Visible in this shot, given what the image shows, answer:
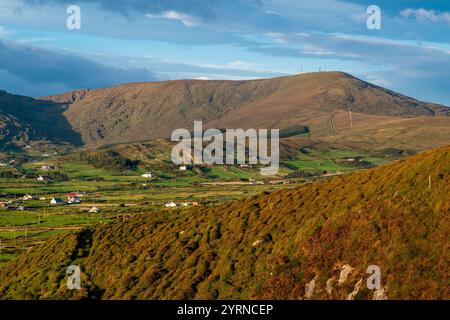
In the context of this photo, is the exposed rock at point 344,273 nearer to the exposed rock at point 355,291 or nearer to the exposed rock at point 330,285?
the exposed rock at point 330,285

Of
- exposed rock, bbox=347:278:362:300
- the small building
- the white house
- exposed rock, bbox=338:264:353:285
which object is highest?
exposed rock, bbox=338:264:353:285

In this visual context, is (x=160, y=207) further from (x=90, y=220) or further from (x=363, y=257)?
(x=363, y=257)

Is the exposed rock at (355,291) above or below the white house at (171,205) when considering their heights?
above

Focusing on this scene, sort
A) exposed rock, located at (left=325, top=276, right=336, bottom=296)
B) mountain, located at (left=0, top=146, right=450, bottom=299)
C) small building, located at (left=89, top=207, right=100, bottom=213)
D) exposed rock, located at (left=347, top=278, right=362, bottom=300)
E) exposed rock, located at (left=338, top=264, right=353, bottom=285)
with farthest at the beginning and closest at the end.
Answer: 1. small building, located at (left=89, top=207, right=100, bottom=213)
2. exposed rock, located at (left=338, top=264, right=353, bottom=285)
3. mountain, located at (left=0, top=146, right=450, bottom=299)
4. exposed rock, located at (left=325, top=276, right=336, bottom=296)
5. exposed rock, located at (left=347, top=278, right=362, bottom=300)

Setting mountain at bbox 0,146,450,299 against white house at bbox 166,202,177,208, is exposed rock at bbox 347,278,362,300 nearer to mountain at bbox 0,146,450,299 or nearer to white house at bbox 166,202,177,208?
mountain at bbox 0,146,450,299

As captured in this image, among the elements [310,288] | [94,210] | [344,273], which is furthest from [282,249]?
[94,210]

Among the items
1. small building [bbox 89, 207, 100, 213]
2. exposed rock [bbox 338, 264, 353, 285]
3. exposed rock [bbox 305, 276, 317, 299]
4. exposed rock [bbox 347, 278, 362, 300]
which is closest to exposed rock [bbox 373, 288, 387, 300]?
exposed rock [bbox 347, 278, 362, 300]

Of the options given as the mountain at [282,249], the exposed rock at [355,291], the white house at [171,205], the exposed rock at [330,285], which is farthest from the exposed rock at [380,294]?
the white house at [171,205]

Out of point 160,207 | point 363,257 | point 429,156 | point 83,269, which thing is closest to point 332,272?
point 363,257

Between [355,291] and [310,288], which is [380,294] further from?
[310,288]
